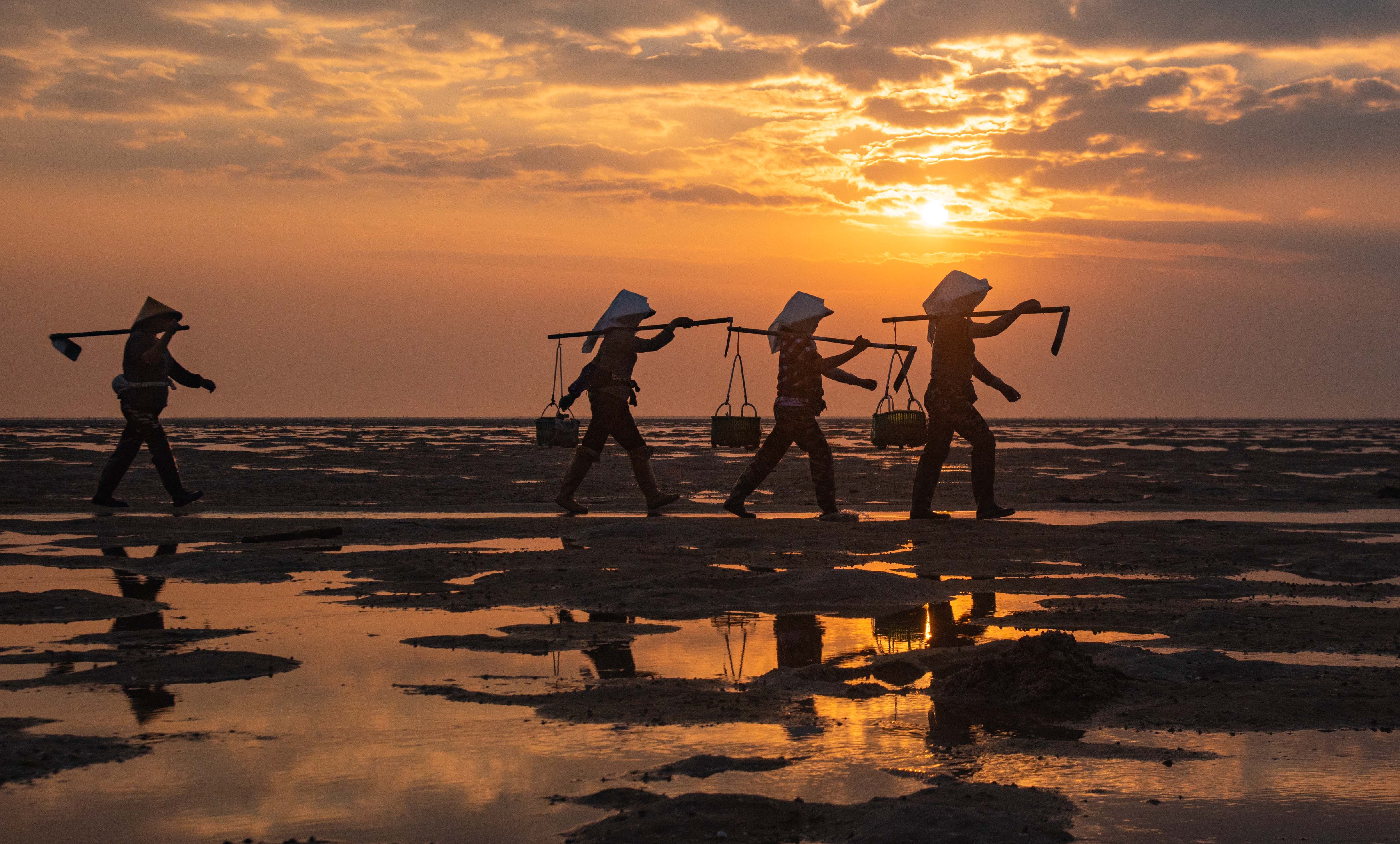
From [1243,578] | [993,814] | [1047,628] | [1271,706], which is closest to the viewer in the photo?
[993,814]

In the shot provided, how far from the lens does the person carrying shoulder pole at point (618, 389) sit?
46.1ft

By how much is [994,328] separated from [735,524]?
135 inches

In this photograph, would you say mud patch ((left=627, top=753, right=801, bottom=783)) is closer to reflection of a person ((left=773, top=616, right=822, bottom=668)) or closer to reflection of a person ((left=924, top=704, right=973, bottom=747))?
reflection of a person ((left=924, top=704, right=973, bottom=747))

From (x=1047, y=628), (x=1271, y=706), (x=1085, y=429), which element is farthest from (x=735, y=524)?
(x=1085, y=429)

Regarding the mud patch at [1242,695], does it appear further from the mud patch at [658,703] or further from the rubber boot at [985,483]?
the rubber boot at [985,483]

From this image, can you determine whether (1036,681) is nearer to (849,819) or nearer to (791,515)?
(849,819)

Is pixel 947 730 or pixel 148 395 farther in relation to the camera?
pixel 148 395

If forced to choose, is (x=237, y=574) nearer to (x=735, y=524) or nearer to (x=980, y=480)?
(x=735, y=524)

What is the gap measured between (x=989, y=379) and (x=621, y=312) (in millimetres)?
4104

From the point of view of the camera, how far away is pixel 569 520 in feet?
45.0

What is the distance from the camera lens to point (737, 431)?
1401cm

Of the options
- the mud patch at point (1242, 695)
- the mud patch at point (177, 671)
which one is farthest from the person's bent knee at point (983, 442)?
the mud patch at point (177, 671)

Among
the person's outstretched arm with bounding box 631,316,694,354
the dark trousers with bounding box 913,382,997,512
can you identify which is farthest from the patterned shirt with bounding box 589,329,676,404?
the dark trousers with bounding box 913,382,997,512

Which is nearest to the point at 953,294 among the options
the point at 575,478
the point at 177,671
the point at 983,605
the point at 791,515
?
the point at 791,515
